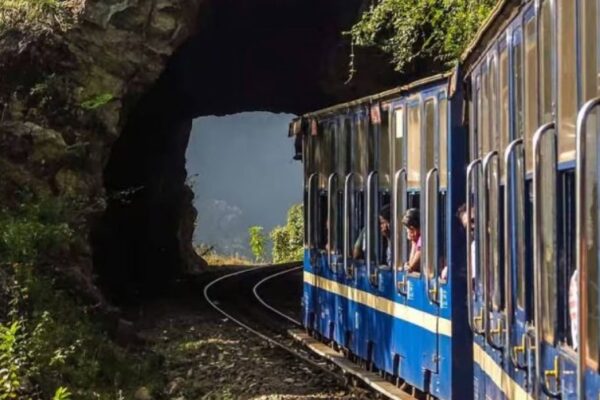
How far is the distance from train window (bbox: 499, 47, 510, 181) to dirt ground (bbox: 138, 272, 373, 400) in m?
5.73

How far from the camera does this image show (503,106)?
594cm

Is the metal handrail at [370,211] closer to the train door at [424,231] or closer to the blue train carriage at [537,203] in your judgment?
the train door at [424,231]

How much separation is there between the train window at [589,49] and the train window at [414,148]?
18.5ft

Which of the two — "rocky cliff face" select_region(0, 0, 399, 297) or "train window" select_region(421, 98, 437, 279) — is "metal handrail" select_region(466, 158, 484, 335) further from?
"rocky cliff face" select_region(0, 0, 399, 297)

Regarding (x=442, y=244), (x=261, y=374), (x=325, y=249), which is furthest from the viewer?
(x=325, y=249)

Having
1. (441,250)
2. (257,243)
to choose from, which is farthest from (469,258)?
(257,243)

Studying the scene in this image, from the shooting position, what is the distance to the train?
3971mm

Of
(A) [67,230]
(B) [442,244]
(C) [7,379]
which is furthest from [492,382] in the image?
(A) [67,230]

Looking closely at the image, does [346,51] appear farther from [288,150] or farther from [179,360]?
[288,150]

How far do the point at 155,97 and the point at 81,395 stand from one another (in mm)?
17058

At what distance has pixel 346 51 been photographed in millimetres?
23594

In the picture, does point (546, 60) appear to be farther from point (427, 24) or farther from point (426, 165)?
point (427, 24)

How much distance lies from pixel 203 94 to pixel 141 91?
33.7 ft

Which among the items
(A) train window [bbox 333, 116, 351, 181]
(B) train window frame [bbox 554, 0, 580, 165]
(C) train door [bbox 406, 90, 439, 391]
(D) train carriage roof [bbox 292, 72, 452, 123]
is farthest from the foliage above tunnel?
(B) train window frame [bbox 554, 0, 580, 165]
